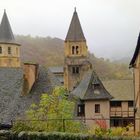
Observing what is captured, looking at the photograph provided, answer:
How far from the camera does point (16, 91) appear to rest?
36219 millimetres

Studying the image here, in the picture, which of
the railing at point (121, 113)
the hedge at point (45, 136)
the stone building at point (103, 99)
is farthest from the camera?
the railing at point (121, 113)

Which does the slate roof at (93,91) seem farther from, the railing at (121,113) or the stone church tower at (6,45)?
the stone church tower at (6,45)

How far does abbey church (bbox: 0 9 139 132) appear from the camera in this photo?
35281mm

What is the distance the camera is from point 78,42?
324 ft

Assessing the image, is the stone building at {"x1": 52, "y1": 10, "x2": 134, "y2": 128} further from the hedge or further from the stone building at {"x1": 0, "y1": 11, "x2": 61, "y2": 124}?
the hedge

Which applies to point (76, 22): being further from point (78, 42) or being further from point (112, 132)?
point (112, 132)

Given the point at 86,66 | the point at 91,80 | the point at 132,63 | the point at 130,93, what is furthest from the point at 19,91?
the point at 86,66

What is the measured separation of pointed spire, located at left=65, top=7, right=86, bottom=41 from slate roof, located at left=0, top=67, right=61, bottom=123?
58567 mm

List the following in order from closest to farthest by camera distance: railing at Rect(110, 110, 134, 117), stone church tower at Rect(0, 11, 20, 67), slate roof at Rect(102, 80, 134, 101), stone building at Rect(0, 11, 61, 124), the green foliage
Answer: the green foliage < stone building at Rect(0, 11, 61, 124) < railing at Rect(110, 110, 134, 117) < slate roof at Rect(102, 80, 134, 101) < stone church tower at Rect(0, 11, 20, 67)

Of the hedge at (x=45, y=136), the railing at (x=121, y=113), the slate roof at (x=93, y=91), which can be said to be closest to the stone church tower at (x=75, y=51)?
the railing at (x=121, y=113)

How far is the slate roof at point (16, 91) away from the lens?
33.7 meters

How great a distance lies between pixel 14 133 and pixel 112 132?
4.37 meters

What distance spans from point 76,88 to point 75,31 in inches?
1516

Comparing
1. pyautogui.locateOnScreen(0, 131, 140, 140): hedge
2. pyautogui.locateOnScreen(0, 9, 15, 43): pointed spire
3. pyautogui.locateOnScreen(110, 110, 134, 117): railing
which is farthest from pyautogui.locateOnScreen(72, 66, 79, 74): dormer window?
pyautogui.locateOnScreen(0, 131, 140, 140): hedge
